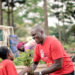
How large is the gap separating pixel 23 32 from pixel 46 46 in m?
35.5

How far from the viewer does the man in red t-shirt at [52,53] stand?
267 centimetres

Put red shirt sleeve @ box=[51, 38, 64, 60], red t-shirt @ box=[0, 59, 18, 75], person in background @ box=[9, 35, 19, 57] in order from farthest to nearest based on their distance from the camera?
person in background @ box=[9, 35, 19, 57] → red t-shirt @ box=[0, 59, 18, 75] → red shirt sleeve @ box=[51, 38, 64, 60]

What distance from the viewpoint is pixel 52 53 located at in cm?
269

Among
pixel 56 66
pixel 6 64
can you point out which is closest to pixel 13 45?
pixel 6 64

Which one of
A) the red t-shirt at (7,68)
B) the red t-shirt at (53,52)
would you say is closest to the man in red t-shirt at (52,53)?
the red t-shirt at (53,52)

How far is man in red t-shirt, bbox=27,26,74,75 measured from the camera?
2.67 metres

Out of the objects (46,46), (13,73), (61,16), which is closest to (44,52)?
(46,46)

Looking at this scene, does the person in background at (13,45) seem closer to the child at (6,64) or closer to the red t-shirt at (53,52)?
the child at (6,64)

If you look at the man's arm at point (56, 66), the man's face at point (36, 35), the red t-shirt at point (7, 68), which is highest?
the man's face at point (36, 35)

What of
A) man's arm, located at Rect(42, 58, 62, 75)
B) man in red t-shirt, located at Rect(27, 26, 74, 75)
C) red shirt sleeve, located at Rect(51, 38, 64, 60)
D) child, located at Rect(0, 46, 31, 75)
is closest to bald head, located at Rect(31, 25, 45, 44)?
man in red t-shirt, located at Rect(27, 26, 74, 75)

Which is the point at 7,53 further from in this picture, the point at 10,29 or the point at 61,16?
the point at 61,16

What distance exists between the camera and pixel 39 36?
270 centimetres

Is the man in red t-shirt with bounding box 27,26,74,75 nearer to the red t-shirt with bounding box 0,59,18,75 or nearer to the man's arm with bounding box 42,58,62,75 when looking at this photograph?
the man's arm with bounding box 42,58,62,75

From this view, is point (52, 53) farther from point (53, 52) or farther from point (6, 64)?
point (6, 64)
